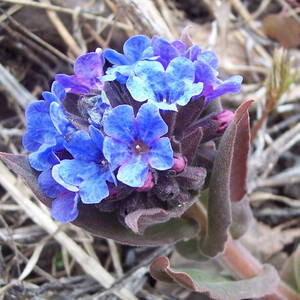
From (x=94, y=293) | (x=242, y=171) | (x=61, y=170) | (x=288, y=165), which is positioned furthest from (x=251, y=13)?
(x=61, y=170)

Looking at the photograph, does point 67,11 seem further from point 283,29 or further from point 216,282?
point 216,282

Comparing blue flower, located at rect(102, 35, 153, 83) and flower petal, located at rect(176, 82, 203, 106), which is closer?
flower petal, located at rect(176, 82, 203, 106)

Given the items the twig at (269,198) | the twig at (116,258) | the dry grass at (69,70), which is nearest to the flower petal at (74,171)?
the dry grass at (69,70)

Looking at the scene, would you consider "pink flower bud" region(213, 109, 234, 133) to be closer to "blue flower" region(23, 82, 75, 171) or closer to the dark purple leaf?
the dark purple leaf

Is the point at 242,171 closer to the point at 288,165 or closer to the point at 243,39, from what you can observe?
the point at 288,165

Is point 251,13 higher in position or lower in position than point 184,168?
lower

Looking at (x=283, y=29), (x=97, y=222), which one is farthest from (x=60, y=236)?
(x=283, y=29)

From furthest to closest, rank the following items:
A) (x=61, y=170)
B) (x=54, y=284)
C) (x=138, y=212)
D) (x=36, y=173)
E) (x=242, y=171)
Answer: (x=54, y=284) → (x=242, y=171) → (x=36, y=173) → (x=138, y=212) → (x=61, y=170)

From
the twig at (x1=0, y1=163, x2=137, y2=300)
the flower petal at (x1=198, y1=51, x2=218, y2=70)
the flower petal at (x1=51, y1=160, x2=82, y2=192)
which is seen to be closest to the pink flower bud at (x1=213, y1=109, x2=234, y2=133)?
the flower petal at (x1=198, y1=51, x2=218, y2=70)
